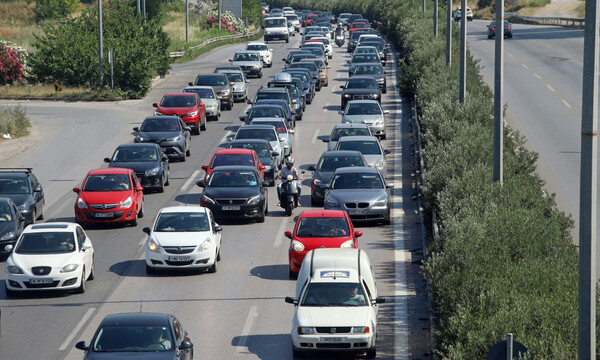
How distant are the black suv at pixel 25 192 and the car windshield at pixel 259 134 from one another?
9183 mm

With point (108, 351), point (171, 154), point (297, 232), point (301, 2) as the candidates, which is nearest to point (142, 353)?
point (108, 351)

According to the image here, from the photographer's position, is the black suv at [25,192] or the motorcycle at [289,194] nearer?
the black suv at [25,192]

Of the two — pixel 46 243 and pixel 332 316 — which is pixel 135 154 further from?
pixel 332 316

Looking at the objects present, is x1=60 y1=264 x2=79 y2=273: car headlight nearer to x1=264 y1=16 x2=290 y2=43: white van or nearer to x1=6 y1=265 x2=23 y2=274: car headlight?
x1=6 y1=265 x2=23 y2=274: car headlight

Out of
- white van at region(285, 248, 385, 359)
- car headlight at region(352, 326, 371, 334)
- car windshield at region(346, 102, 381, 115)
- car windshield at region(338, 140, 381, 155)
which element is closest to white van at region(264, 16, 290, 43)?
car windshield at region(346, 102, 381, 115)

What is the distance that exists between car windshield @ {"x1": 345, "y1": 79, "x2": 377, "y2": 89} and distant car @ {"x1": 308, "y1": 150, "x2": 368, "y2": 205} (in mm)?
17701

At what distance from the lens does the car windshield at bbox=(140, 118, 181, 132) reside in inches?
1471

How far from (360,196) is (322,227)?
15.9 ft

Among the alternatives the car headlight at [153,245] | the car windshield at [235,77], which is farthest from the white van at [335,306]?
the car windshield at [235,77]

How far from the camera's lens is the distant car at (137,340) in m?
14.3

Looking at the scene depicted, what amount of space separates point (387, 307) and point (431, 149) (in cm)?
895

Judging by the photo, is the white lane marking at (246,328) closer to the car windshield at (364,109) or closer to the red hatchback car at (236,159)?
the red hatchback car at (236,159)

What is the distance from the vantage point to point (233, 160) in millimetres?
30953

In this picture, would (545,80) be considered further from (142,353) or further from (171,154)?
(142,353)
